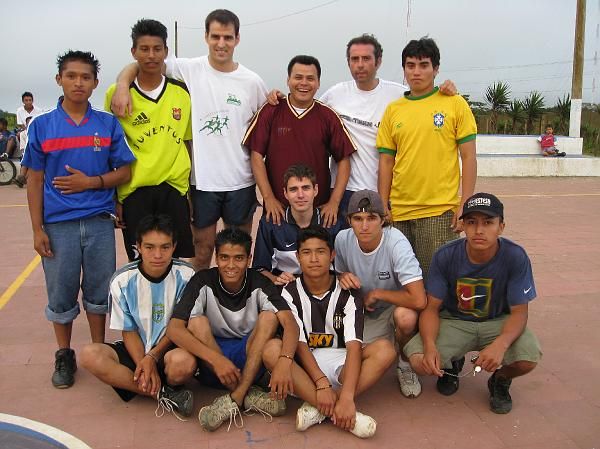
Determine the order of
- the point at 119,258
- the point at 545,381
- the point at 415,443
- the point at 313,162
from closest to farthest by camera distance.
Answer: the point at 415,443 → the point at 545,381 → the point at 313,162 → the point at 119,258

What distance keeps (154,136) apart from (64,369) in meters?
1.58

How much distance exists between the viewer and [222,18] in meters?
4.07

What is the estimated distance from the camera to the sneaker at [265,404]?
3.32 metres

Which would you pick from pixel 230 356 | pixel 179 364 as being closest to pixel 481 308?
pixel 230 356

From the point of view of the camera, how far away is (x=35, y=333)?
4.59 meters

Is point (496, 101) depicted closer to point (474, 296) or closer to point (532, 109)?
point (532, 109)

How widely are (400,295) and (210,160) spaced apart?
161 centimetres

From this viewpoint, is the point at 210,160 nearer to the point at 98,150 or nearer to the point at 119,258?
the point at 98,150

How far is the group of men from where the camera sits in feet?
11.0

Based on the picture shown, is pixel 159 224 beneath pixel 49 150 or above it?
beneath

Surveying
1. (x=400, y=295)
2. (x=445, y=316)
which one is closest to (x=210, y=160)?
(x=400, y=295)

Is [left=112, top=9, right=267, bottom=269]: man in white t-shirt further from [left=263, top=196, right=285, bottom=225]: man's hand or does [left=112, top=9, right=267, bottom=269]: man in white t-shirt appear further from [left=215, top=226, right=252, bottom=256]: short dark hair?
[left=215, top=226, right=252, bottom=256]: short dark hair

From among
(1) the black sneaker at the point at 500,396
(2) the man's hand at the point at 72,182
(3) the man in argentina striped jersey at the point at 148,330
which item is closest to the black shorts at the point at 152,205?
(2) the man's hand at the point at 72,182

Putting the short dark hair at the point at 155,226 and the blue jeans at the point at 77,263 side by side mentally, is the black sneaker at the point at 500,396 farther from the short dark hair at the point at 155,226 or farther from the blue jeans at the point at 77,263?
the blue jeans at the point at 77,263
